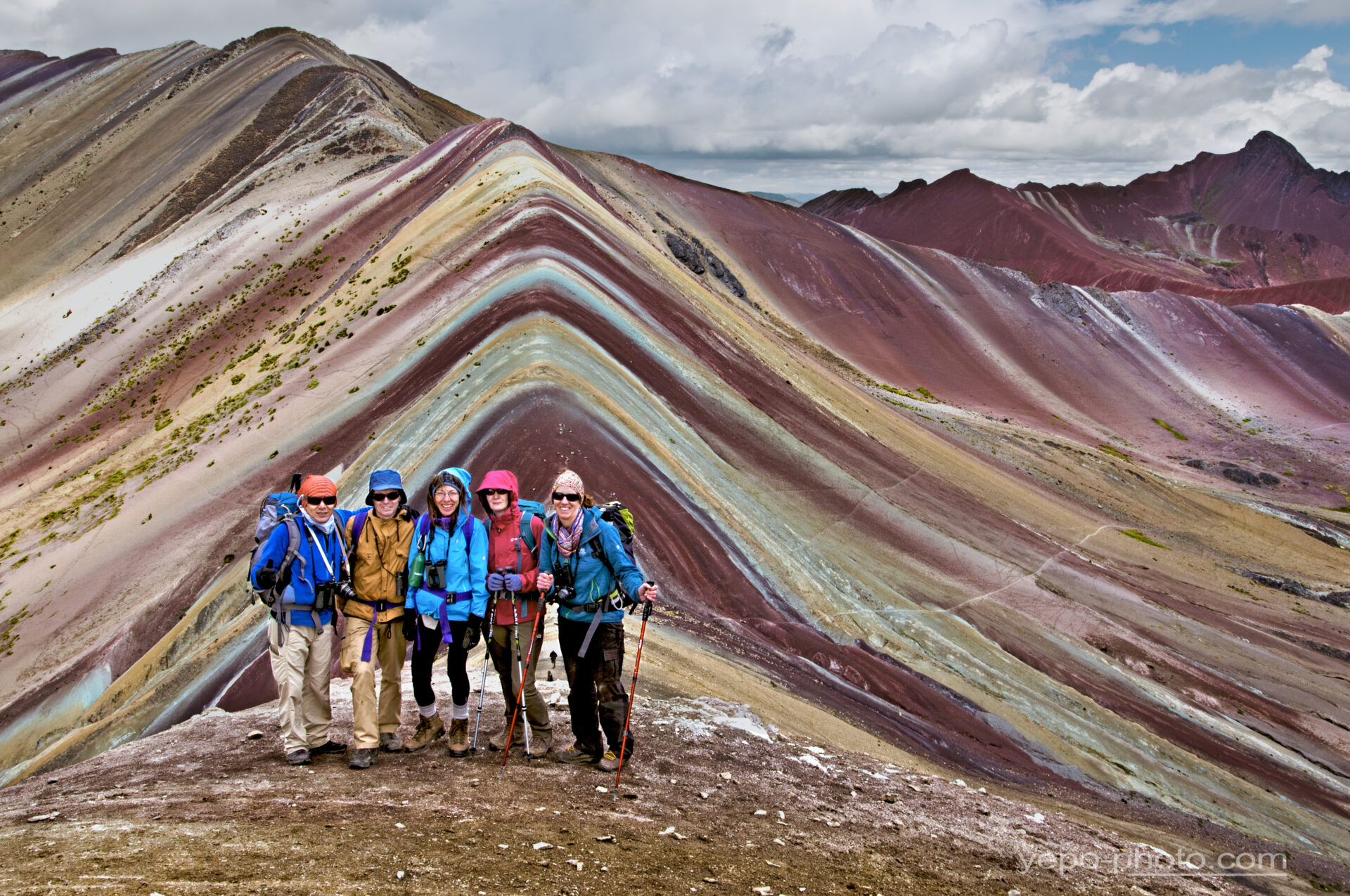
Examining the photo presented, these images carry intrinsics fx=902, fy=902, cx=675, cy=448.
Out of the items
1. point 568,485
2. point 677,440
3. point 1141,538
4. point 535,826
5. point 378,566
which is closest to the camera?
point 535,826

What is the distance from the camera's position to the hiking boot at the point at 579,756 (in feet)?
25.5

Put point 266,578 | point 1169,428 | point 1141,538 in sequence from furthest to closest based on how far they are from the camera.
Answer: point 1169,428 < point 1141,538 < point 266,578

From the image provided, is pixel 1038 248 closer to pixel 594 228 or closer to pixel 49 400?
pixel 594 228

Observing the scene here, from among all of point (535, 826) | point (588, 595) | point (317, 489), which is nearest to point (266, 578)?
point (317, 489)

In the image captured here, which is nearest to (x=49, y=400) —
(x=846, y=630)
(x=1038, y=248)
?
(x=846, y=630)

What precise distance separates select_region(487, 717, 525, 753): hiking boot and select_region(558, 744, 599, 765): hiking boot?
1.40 feet

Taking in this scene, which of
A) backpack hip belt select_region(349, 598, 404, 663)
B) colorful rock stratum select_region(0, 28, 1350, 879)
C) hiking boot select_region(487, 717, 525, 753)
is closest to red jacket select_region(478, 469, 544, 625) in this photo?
backpack hip belt select_region(349, 598, 404, 663)

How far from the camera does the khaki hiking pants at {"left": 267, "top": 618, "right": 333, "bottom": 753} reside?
766 centimetres

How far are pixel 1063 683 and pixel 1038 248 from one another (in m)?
94.8

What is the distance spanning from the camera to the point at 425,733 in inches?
317

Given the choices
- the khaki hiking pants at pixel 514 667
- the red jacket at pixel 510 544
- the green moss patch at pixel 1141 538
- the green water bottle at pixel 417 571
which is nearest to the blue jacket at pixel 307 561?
the green water bottle at pixel 417 571

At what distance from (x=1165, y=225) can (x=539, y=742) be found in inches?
5717

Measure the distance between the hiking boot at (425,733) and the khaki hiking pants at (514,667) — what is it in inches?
30.3

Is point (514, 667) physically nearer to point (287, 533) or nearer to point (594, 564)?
point (594, 564)
